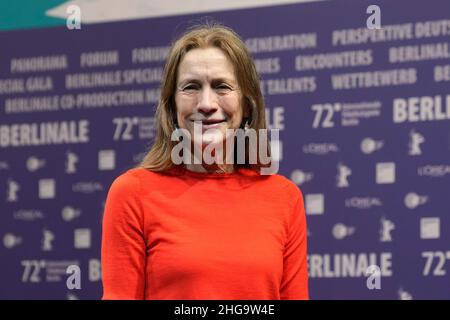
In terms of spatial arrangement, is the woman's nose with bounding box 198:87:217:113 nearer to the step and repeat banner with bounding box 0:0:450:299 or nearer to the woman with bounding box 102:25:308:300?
the woman with bounding box 102:25:308:300

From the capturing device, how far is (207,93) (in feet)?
4.62

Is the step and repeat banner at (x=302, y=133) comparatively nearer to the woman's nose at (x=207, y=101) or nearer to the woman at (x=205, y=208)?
the woman at (x=205, y=208)

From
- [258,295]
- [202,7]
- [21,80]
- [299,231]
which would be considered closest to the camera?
[258,295]

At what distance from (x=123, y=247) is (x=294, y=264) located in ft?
1.03

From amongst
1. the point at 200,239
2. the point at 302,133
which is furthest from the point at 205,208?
the point at 302,133

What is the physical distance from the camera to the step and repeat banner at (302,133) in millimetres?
2848

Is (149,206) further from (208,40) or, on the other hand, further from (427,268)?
(427,268)

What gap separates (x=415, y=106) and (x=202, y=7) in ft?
3.12

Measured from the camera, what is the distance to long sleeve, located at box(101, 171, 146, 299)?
1.32 metres

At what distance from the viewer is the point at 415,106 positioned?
2.87 meters

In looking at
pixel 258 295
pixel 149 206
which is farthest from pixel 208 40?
pixel 258 295

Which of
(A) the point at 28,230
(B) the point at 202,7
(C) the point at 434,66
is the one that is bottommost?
(A) the point at 28,230

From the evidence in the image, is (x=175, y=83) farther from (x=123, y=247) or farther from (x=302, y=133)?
(x=302, y=133)

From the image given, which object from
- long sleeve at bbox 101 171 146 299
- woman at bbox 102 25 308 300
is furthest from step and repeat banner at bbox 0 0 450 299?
long sleeve at bbox 101 171 146 299
